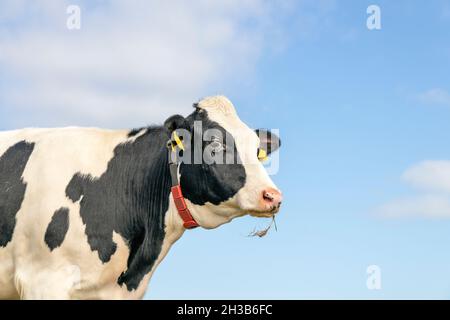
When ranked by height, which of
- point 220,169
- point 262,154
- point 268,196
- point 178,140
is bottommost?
point 268,196

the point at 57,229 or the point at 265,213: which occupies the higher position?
the point at 265,213

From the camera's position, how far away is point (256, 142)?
26.4 ft

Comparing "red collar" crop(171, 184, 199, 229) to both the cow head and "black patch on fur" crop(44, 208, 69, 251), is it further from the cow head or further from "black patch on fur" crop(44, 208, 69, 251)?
"black patch on fur" crop(44, 208, 69, 251)

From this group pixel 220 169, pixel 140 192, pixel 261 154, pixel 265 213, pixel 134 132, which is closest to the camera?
pixel 265 213

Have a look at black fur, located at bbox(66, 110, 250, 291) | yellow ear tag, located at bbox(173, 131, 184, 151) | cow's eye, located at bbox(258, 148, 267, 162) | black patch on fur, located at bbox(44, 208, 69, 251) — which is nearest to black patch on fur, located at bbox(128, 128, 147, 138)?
black fur, located at bbox(66, 110, 250, 291)

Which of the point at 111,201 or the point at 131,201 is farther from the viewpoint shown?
the point at 131,201

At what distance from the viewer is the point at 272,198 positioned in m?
7.44

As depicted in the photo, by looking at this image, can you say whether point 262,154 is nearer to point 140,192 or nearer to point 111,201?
point 140,192

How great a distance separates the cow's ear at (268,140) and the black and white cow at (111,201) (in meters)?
0.76

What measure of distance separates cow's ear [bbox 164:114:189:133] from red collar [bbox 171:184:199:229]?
2.43 ft

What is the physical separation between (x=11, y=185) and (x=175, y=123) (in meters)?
2.31

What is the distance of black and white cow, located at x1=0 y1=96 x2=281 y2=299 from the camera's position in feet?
25.3

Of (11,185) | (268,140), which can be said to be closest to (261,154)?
(268,140)
